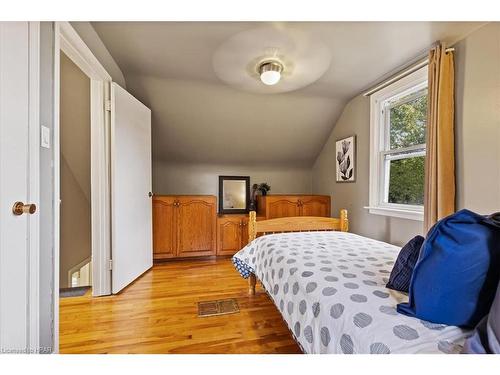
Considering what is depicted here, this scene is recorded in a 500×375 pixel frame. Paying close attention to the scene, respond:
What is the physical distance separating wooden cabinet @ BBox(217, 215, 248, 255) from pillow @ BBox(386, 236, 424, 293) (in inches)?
94.0

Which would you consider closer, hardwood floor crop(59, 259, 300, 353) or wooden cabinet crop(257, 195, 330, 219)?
hardwood floor crop(59, 259, 300, 353)

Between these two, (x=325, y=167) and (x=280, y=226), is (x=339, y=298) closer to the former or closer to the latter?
(x=280, y=226)

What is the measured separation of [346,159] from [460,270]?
7.94 ft

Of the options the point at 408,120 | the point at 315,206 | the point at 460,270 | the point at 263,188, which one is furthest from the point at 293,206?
the point at 460,270

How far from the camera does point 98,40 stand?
5.82 ft

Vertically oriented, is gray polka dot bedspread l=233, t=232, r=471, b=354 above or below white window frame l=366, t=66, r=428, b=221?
below

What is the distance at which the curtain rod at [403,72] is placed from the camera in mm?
1847

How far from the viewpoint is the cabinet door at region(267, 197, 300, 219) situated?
10.5 ft

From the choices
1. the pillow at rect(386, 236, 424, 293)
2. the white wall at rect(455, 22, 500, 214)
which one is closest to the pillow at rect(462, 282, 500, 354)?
the pillow at rect(386, 236, 424, 293)

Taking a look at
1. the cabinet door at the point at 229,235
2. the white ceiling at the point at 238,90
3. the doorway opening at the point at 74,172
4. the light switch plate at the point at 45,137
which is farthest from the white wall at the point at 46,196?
the cabinet door at the point at 229,235

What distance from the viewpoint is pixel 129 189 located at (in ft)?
7.27

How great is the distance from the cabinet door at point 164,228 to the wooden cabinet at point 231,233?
2.03 feet

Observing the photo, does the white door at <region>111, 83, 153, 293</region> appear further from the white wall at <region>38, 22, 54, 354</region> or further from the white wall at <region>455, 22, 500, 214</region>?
the white wall at <region>455, 22, 500, 214</region>

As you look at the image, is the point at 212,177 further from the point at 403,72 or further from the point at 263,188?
the point at 403,72
